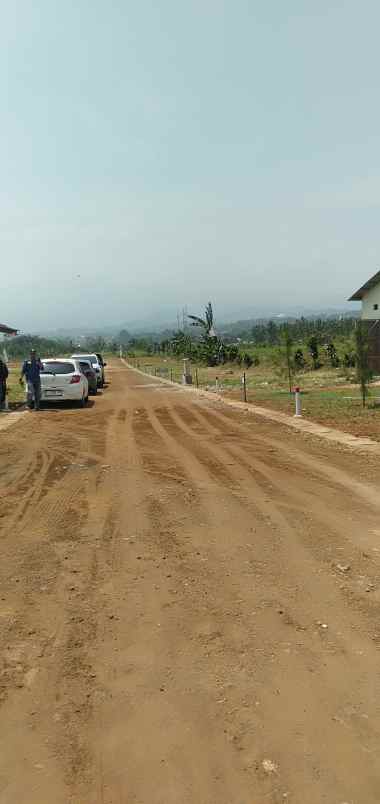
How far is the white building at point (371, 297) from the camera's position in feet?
106

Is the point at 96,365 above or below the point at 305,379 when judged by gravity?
above

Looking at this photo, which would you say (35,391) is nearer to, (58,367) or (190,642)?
(58,367)

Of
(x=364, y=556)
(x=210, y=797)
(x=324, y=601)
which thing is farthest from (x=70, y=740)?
(x=364, y=556)

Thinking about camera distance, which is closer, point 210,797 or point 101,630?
point 210,797

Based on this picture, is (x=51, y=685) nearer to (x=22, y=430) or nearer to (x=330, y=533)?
(x=330, y=533)

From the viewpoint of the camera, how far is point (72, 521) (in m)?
5.99

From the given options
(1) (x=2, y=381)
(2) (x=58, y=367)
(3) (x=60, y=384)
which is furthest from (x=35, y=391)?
(2) (x=58, y=367)

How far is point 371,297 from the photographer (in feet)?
109

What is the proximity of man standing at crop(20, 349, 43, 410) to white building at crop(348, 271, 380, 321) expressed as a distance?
21.5 m

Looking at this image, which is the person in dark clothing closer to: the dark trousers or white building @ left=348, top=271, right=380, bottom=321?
the dark trousers

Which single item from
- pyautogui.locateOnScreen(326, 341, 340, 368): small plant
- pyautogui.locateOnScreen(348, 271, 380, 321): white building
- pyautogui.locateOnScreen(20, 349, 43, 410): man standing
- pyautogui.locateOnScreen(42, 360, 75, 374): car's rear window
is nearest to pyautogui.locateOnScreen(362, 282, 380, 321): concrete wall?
pyautogui.locateOnScreen(348, 271, 380, 321): white building

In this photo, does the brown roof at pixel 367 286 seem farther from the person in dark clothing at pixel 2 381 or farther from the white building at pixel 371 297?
the person in dark clothing at pixel 2 381

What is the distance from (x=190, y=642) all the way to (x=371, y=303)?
32.1 metres

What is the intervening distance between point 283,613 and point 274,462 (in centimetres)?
511
